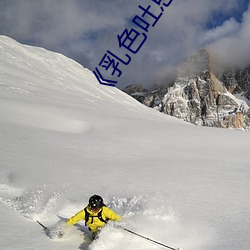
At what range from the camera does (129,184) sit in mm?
8219

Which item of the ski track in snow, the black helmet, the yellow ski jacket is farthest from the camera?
the yellow ski jacket

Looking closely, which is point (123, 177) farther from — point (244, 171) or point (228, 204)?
point (244, 171)

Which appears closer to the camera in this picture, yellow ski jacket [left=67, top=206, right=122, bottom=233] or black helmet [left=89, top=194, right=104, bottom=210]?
black helmet [left=89, top=194, right=104, bottom=210]

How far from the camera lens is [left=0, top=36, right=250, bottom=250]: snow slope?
18.2 ft

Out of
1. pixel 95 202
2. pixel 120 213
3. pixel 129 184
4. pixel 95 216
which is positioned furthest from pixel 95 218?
pixel 129 184

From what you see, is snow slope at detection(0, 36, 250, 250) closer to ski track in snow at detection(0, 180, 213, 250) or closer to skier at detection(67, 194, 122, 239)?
ski track in snow at detection(0, 180, 213, 250)

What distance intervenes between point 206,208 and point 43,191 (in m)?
4.01

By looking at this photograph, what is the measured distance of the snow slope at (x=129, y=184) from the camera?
554cm

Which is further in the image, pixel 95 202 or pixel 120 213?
pixel 120 213

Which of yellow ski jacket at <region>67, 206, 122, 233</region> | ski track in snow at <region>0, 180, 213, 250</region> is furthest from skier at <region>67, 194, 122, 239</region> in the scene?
ski track in snow at <region>0, 180, 213, 250</region>

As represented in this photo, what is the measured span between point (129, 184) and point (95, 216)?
2378mm

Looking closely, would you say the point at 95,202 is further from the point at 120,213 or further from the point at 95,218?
the point at 120,213

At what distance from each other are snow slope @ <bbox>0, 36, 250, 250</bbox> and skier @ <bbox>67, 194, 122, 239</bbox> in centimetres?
23

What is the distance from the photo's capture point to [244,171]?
9.52m
